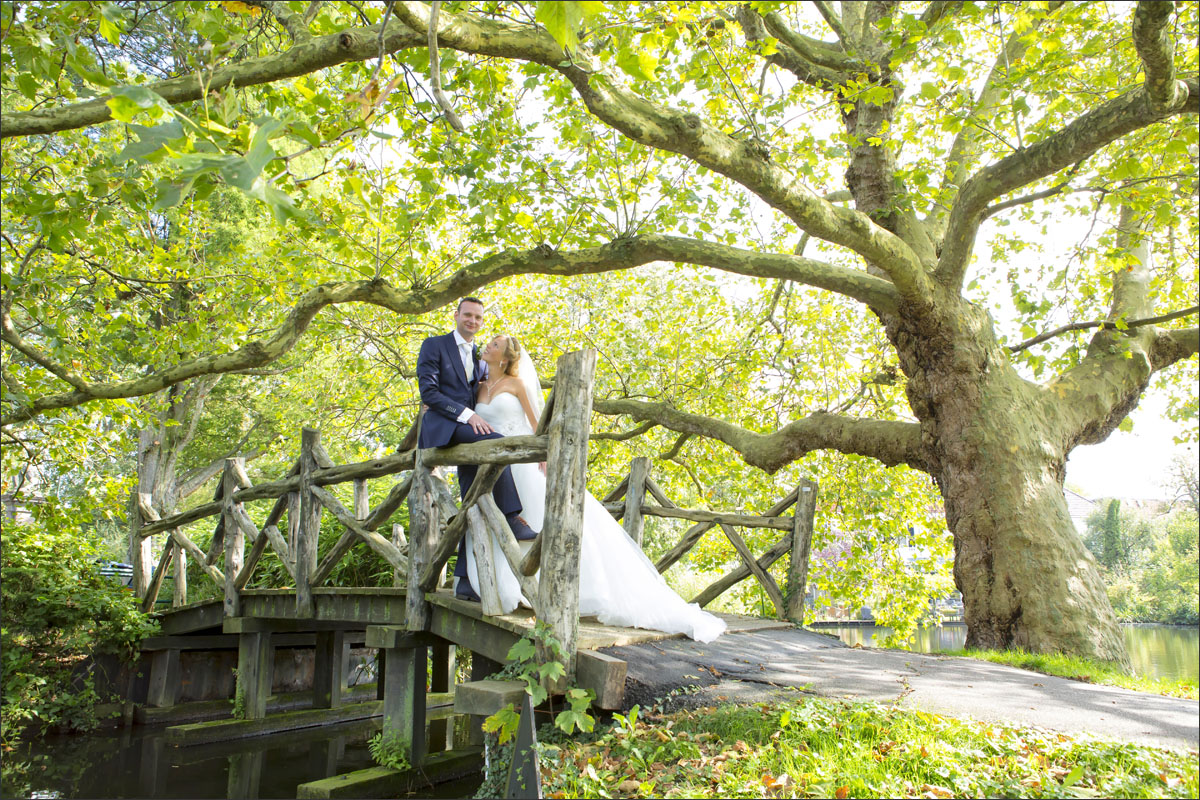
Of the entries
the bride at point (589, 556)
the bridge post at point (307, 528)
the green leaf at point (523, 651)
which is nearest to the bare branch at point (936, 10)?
the bride at point (589, 556)

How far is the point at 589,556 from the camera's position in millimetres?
5867

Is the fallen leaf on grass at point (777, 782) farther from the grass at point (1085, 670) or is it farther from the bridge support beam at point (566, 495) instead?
the grass at point (1085, 670)

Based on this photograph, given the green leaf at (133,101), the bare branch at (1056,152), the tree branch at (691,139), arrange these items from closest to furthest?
the green leaf at (133,101), the tree branch at (691,139), the bare branch at (1056,152)

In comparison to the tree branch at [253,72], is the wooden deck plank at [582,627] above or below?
below

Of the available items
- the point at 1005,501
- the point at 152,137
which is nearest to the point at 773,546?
the point at 1005,501

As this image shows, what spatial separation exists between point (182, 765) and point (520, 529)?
5.47 meters

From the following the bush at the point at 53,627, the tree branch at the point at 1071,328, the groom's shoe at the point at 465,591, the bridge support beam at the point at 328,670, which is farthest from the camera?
Result: the bridge support beam at the point at 328,670

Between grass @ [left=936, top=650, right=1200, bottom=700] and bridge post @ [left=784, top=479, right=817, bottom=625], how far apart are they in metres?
1.82

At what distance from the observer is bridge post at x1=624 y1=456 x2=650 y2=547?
29.3 ft

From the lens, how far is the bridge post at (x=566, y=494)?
4.39m

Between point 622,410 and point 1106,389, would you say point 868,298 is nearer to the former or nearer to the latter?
point 1106,389

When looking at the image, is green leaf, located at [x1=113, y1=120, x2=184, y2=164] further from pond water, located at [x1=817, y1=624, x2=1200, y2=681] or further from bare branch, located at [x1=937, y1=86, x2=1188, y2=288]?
bare branch, located at [x1=937, y1=86, x2=1188, y2=288]

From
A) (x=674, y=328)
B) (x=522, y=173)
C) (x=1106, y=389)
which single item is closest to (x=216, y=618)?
(x=522, y=173)

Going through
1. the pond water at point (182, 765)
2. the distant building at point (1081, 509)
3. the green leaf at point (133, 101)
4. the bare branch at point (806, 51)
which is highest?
the bare branch at point (806, 51)
